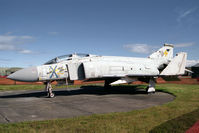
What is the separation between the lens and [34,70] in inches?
398

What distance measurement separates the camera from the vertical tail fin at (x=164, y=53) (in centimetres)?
1778

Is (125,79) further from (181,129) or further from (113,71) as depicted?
(181,129)

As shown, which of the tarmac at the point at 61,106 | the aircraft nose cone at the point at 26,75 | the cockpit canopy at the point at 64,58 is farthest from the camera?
the cockpit canopy at the point at 64,58

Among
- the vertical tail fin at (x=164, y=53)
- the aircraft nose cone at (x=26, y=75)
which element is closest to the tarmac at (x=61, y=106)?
the aircraft nose cone at (x=26, y=75)

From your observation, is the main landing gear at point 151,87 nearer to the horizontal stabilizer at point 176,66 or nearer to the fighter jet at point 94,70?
the fighter jet at point 94,70

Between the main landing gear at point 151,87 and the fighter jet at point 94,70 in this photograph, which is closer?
the fighter jet at point 94,70

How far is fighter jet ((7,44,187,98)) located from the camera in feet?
33.9

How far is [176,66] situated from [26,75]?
437 inches

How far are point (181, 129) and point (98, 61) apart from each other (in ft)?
27.2

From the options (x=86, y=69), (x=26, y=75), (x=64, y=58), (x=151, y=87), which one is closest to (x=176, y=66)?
(x=151, y=87)

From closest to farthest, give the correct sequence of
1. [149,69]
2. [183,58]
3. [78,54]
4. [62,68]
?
1. [62,68]
2. [78,54]
3. [183,58]
4. [149,69]

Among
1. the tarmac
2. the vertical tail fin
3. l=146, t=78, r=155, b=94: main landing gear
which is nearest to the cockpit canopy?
the tarmac

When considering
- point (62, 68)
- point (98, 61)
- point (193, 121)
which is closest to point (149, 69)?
point (98, 61)

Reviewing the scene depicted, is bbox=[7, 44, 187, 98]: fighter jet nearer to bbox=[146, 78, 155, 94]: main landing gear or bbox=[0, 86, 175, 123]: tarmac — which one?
bbox=[146, 78, 155, 94]: main landing gear
